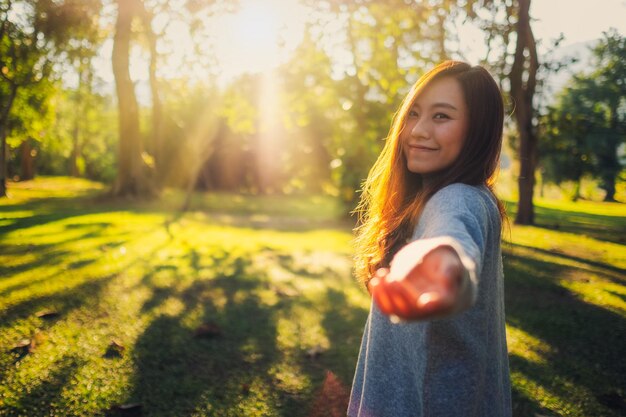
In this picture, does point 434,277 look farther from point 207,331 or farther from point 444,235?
point 207,331

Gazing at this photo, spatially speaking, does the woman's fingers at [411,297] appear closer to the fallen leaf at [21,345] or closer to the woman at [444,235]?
the woman at [444,235]

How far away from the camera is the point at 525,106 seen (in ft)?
27.8

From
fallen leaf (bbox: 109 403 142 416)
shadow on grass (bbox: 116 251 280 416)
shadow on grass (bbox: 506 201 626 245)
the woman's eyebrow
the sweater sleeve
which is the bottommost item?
shadow on grass (bbox: 116 251 280 416)

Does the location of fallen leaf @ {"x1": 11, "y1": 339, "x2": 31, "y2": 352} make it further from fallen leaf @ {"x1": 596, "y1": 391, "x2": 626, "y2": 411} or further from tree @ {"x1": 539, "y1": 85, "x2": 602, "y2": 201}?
tree @ {"x1": 539, "y1": 85, "x2": 602, "y2": 201}

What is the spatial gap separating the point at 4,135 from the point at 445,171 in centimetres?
345

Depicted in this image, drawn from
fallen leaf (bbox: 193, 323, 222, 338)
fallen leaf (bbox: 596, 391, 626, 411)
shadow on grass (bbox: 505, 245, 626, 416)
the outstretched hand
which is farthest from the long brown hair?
fallen leaf (bbox: 193, 323, 222, 338)

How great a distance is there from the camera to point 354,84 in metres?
11.5

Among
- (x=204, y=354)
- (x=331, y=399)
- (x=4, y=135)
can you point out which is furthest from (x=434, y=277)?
(x=4, y=135)

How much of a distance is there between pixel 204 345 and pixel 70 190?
2822 mm

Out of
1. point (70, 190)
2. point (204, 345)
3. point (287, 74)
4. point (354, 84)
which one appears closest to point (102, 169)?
point (287, 74)

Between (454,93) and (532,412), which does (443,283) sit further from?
(532,412)

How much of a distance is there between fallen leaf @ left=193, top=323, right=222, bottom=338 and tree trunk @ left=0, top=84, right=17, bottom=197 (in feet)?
7.02

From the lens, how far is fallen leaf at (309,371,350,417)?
302 cm

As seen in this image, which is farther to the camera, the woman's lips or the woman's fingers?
the woman's lips
